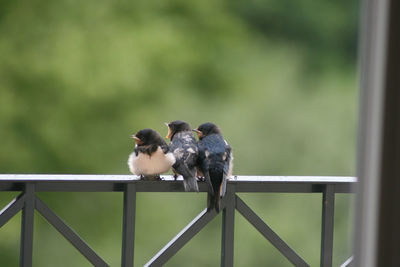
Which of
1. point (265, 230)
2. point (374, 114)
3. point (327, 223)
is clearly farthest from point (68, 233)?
point (374, 114)

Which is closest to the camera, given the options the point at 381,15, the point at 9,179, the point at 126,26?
the point at 381,15

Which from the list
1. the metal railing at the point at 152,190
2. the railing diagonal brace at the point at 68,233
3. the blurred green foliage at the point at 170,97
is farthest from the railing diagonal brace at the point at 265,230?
the blurred green foliage at the point at 170,97

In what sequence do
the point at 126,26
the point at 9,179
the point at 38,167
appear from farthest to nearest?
the point at 126,26 → the point at 38,167 → the point at 9,179

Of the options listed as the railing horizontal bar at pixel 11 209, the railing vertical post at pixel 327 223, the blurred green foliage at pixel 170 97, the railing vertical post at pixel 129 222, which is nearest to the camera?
the railing horizontal bar at pixel 11 209

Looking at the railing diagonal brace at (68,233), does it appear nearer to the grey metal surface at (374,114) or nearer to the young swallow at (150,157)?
the young swallow at (150,157)

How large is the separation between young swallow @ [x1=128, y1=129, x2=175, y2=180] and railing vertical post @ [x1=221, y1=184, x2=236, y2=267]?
21cm

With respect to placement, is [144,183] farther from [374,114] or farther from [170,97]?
[170,97]

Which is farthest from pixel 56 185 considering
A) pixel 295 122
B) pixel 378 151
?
pixel 295 122

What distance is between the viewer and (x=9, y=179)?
1.71m

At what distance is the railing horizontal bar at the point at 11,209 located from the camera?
1.73m

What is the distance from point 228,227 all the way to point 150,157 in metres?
0.33

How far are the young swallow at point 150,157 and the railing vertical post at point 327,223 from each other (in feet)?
1.69

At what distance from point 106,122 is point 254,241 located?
5.72 feet

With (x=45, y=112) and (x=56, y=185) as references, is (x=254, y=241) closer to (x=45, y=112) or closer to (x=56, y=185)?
(x=45, y=112)
